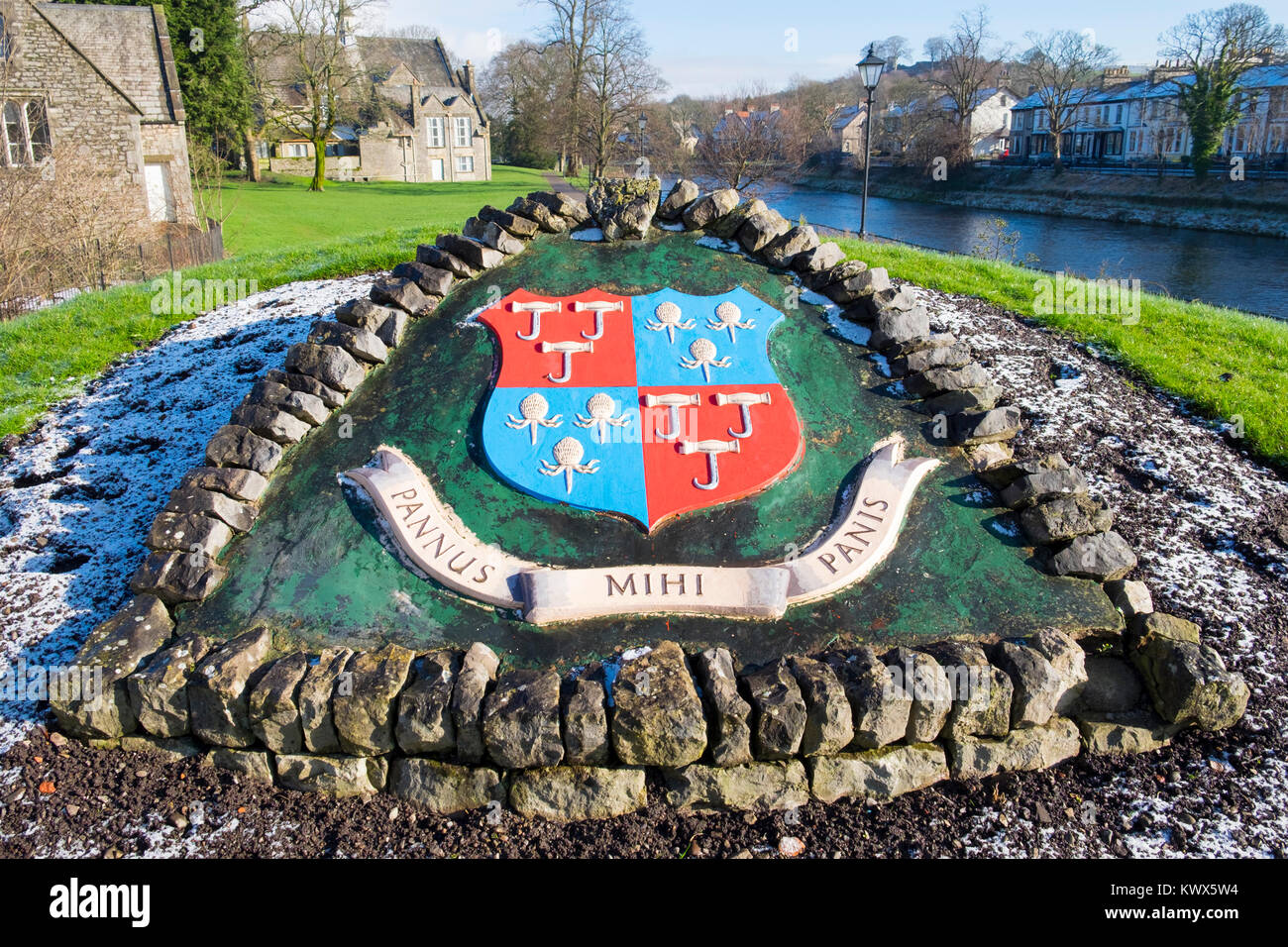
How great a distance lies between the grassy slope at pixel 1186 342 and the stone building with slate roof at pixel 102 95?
2450cm

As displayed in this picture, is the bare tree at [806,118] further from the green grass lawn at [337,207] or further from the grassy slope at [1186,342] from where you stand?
the grassy slope at [1186,342]

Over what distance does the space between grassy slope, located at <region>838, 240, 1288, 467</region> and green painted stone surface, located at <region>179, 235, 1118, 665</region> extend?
134 inches

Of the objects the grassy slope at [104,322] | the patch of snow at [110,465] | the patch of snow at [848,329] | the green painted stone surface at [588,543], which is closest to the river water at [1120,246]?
the grassy slope at [104,322]

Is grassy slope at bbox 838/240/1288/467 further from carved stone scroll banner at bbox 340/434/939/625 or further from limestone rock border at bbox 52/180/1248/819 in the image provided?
carved stone scroll banner at bbox 340/434/939/625

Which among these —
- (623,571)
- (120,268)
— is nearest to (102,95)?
(120,268)

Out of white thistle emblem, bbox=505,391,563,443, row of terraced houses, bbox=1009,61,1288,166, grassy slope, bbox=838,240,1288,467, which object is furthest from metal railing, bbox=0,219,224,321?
row of terraced houses, bbox=1009,61,1288,166

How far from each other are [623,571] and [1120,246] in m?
34.5

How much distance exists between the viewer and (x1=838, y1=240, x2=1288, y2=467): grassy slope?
7.38 m

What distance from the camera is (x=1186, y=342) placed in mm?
8852

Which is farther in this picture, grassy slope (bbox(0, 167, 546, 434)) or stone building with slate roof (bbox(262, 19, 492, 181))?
stone building with slate roof (bbox(262, 19, 492, 181))

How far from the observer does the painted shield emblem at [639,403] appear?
5176 millimetres
